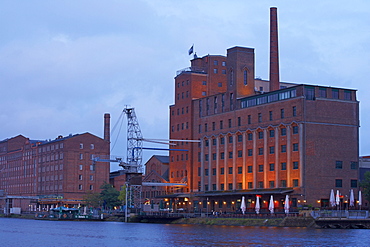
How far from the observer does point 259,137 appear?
126 meters

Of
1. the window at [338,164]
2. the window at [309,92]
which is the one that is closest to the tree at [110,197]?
the window at [309,92]

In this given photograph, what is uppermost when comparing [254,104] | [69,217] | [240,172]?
[254,104]

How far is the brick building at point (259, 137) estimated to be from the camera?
379ft

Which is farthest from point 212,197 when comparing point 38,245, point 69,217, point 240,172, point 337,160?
point 38,245

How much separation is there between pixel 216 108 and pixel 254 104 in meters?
14.0

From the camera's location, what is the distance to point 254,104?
12888cm

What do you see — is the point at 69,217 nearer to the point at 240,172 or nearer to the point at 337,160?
the point at 240,172

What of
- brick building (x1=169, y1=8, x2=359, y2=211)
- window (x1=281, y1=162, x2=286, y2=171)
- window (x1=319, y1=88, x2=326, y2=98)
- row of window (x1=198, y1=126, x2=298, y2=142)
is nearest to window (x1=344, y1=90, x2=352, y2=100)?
brick building (x1=169, y1=8, x2=359, y2=211)

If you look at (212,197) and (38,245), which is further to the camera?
(212,197)

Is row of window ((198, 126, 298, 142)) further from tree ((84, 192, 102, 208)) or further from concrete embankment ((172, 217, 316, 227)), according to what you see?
tree ((84, 192, 102, 208))

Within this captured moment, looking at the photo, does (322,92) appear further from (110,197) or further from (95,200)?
(95,200)

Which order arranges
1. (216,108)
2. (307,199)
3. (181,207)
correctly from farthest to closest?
(181,207)
(216,108)
(307,199)

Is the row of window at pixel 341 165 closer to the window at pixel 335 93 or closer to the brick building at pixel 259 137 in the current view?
the brick building at pixel 259 137

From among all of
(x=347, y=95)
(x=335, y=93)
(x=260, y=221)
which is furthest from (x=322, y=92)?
(x=260, y=221)
